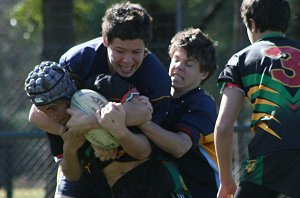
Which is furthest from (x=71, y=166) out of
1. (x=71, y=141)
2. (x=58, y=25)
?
(x=58, y=25)

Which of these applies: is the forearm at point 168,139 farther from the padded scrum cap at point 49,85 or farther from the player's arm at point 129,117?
the padded scrum cap at point 49,85

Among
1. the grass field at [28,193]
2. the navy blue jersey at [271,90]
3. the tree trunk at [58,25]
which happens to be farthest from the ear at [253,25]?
the grass field at [28,193]

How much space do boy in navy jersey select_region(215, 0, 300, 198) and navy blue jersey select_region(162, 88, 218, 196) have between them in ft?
1.43

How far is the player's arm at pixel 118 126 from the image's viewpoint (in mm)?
5027

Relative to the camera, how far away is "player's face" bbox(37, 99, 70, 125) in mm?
5242

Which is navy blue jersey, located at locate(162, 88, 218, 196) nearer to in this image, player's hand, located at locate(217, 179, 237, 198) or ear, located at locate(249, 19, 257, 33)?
player's hand, located at locate(217, 179, 237, 198)

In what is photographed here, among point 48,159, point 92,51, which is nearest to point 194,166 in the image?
point 92,51

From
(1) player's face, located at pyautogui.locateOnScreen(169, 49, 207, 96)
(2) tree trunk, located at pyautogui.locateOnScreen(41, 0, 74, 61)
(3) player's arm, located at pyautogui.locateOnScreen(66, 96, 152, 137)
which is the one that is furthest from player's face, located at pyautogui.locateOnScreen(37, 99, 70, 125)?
(2) tree trunk, located at pyautogui.locateOnScreen(41, 0, 74, 61)

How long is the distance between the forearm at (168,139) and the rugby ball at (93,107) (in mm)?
205

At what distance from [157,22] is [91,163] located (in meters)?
3.63

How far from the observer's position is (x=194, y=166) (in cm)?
575

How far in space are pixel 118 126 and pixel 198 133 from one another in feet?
2.43

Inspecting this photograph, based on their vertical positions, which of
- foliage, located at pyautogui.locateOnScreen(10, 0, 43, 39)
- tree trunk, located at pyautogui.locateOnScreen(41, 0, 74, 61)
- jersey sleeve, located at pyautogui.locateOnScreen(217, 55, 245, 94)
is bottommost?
foliage, located at pyautogui.locateOnScreen(10, 0, 43, 39)

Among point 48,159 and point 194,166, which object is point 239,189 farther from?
point 48,159
